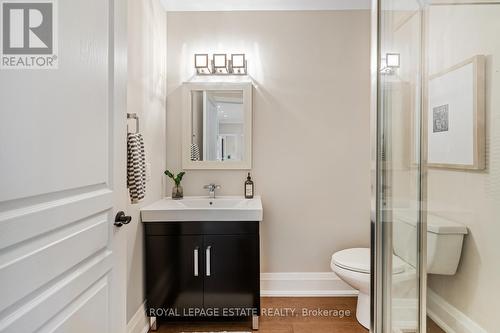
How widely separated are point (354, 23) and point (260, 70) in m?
Answer: 0.88

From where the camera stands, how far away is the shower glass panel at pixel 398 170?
111cm

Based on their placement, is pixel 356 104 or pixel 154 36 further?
pixel 356 104

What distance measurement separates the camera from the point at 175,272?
6.36ft

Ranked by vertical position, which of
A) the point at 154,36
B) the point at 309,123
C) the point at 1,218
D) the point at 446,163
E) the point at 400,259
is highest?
the point at 154,36

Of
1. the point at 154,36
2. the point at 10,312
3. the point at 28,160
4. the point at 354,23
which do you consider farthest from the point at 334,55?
the point at 10,312

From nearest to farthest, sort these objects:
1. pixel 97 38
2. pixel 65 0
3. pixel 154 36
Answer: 1. pixel 65 0
2. pixel 97 38
3. pixel 154 36

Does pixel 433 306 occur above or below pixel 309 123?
below

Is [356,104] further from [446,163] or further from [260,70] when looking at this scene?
[446,163]

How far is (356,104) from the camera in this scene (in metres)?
2.45

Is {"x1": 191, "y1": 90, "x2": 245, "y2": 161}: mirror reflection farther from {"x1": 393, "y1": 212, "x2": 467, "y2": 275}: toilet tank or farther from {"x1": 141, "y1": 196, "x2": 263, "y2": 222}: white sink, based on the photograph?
{"x1": 393, "y1": 212, "x2": 467, "y2": 275}: toilet tank

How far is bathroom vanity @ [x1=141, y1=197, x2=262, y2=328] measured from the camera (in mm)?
1936

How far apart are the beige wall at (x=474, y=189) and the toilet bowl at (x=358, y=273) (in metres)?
0.83

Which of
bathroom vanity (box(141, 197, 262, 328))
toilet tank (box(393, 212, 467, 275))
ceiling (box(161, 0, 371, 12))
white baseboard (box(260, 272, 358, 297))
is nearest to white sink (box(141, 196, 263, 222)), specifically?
bathroom vanity (box(141, 197, 262, 328))

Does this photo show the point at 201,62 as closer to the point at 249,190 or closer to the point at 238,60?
the point at 238,60
